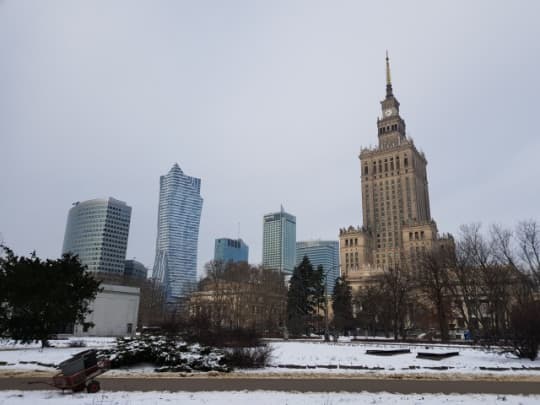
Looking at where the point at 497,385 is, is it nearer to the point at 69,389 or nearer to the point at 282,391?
the point at 282,391

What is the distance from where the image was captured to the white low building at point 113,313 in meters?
49.1

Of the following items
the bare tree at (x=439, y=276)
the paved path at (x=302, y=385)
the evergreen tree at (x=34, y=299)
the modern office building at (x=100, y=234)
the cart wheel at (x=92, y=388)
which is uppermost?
the modern office building at (x=100, y=234)

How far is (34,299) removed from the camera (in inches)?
1046

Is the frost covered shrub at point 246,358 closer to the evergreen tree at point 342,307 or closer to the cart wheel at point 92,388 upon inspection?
the cart wheel at point 92,388

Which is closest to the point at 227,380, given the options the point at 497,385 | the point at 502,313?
the point at 497,385

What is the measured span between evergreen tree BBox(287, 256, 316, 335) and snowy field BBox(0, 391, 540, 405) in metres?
52.2

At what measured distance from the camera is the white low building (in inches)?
1934

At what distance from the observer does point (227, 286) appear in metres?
69.4

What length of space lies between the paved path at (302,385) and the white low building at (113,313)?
37.7m

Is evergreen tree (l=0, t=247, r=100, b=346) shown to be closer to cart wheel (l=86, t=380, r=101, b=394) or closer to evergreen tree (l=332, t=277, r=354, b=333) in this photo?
cart wheel (l=86, t=380, r=101, b=394)

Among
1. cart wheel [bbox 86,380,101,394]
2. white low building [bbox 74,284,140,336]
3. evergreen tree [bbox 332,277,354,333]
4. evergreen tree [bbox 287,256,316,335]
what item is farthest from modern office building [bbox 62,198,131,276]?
cart wheel [bbox 86,380,101,394]

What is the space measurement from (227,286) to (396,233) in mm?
91927

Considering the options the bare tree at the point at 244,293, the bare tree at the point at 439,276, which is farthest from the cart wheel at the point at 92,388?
the bare tree at the point at 244,293

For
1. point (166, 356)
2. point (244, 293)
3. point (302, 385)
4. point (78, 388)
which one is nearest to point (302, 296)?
point (244, 293)
